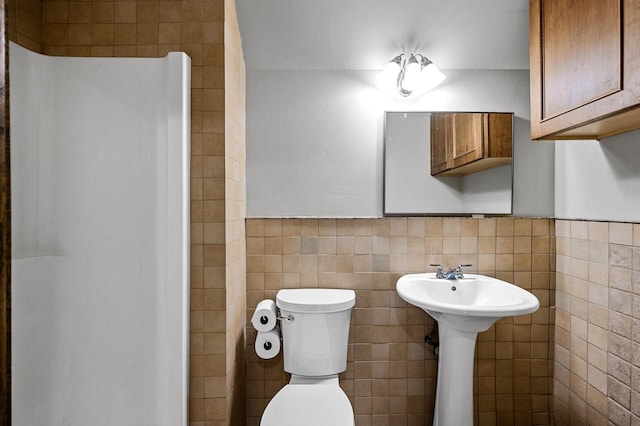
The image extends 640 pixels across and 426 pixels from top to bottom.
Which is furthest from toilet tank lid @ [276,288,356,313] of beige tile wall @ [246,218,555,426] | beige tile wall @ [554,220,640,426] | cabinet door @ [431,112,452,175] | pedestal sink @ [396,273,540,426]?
beige tile wall @ [554,220,640,426]

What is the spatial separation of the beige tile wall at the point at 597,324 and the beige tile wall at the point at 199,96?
152 cm

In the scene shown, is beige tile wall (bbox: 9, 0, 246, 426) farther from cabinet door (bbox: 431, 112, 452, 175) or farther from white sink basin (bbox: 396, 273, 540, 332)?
cabinet door (bbox: 431, 112, 452, 175)

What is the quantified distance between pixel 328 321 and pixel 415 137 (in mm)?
992

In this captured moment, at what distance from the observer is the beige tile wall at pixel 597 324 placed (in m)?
1.56

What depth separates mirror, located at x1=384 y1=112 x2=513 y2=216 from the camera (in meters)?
2.09

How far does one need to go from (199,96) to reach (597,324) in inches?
73.9

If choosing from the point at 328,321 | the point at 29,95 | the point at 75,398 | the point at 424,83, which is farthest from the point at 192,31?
the point at 75,398

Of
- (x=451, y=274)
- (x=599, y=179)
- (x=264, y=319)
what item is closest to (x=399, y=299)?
(x=451, y=274)

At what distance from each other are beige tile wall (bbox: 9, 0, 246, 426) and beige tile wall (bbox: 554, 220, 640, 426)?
59.9 inches

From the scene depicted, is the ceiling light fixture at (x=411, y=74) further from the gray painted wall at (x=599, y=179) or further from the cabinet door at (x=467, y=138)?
the gray painted wall at (x=599, y=179)

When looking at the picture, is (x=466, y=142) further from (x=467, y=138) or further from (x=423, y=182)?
(x=423, y=182)

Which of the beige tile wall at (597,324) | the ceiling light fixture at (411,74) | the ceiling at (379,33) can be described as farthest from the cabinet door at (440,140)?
the beige tile wall at (597,324)

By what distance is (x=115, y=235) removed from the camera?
1.54 m

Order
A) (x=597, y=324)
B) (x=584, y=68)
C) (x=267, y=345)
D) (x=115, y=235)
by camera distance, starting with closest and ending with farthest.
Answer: (x=584, y=68) < (x=115, y=235) < (x=597, y=324) < (x=267, y=345)
